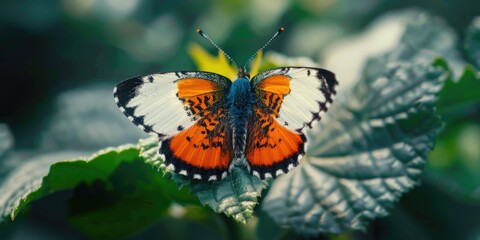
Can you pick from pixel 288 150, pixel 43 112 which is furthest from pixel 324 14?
pixel 288 150

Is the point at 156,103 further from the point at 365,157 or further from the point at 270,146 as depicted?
the point at 365,157

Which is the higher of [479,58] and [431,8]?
[431,8]

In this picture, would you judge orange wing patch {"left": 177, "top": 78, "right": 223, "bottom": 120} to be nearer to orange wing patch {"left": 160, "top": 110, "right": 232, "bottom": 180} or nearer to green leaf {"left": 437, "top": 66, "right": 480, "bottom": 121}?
orange wing patch {"left": 160, "top": 110, "right": 232, "bottom": 180}

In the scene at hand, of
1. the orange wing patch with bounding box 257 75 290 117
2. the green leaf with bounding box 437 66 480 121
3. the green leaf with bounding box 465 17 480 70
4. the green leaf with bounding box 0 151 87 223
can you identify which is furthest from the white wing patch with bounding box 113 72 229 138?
the green leaf with bounding box 465 17 480 70

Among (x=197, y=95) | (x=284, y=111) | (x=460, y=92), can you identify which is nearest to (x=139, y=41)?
(x=197, y=95)

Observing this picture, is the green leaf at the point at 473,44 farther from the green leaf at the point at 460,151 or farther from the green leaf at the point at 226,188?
the green leaf at the point at 226,188

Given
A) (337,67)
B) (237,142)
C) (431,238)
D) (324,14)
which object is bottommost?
(431,238)

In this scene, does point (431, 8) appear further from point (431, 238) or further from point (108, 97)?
point (108, 97)

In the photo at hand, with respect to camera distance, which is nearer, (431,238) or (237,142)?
(237,142)
